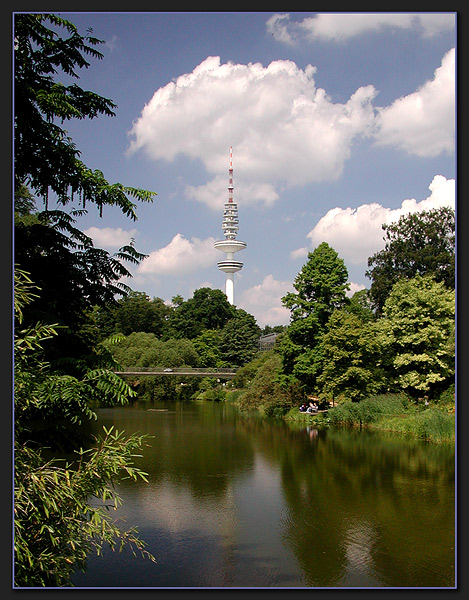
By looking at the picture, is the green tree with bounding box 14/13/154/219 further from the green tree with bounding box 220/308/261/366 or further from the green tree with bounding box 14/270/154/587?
the green tree with bounding box 220/308/261/366

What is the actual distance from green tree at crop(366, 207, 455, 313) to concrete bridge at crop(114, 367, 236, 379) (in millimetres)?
10348

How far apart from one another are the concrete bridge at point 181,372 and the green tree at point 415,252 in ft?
34.0

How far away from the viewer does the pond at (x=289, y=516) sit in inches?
202

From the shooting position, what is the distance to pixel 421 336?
14766 mm

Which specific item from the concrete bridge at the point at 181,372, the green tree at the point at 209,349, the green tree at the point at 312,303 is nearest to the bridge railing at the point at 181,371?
the concrete bridge at the point at 181,372

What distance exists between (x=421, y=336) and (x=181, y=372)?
50.1ft

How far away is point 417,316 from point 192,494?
370 inches

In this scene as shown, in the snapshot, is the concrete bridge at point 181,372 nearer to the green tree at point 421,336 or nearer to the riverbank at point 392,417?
the riverbank at point 392,417

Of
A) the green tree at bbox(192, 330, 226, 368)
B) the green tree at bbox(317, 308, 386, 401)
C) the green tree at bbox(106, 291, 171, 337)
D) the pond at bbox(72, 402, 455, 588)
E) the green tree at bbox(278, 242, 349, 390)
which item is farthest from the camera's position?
the green tree at bbox(192, 330, 226, 368)

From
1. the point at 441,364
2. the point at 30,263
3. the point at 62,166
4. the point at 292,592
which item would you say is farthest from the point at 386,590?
the point at 441,364

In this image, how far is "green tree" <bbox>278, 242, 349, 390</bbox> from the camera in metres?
18.5

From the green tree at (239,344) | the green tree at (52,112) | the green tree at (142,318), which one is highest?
the green tree at (52,112)

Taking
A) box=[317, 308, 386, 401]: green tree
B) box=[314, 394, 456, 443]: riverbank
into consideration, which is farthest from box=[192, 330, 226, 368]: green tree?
box=[314, 394, 456, 443]: riverbank

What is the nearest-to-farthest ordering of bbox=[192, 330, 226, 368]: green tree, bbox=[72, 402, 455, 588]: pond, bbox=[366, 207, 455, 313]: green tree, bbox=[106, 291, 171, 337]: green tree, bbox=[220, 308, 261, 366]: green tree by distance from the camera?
bbox=[72, 402, 455, 588]: pond → bbox=[366, 207, 455, 313]: green tree → bbox=[106, 291, 171, 337]: green tree → bbox=[192, 330, 226, 368]: green tree → bbox=[220, 308, 261, 366]: green tree
